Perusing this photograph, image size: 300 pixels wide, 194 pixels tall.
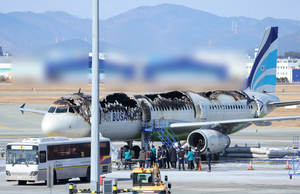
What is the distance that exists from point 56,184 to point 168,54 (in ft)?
51.6

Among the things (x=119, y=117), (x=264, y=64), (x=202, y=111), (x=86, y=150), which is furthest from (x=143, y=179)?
(x=264, y=64)

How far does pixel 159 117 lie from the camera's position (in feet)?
122

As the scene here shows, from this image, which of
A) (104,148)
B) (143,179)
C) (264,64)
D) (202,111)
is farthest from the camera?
(264,64)

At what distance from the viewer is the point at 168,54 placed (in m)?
37.3

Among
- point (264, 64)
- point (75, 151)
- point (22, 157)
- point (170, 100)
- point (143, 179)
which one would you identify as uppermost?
point (264, 64)

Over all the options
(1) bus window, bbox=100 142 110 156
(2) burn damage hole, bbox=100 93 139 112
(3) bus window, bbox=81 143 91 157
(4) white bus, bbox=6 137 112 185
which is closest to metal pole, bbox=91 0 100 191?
(4) white bus, bbox=6 137 112 185

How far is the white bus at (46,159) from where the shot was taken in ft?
80.8

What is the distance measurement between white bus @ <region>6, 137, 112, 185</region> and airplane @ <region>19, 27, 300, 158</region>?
5.17m

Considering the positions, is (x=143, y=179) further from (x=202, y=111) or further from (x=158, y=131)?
(x=202, y=111)

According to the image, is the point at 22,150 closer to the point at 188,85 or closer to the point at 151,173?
the point at 151,173

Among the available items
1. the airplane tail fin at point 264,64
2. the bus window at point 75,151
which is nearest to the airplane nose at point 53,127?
the bus window at point 75,151

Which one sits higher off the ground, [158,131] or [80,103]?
[80,103]

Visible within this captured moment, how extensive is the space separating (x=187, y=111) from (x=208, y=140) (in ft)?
15.9

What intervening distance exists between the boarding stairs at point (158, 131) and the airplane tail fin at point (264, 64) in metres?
13.4
